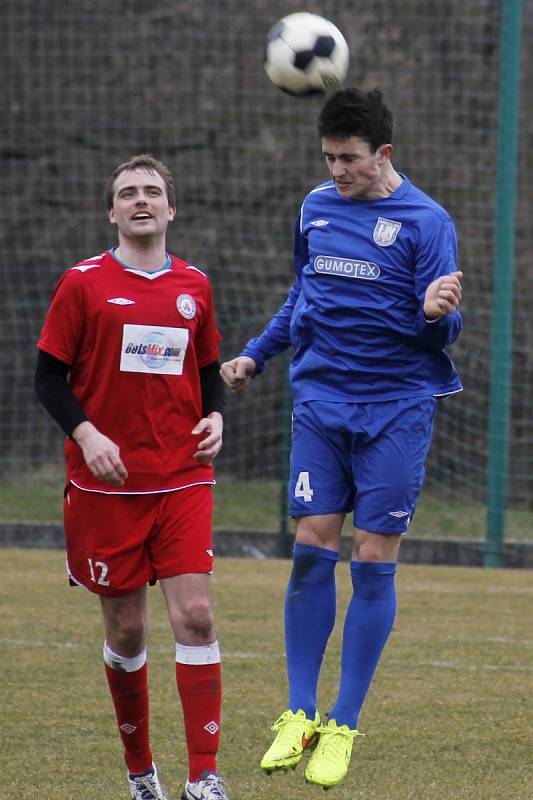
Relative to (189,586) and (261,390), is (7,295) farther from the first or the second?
(189,586)

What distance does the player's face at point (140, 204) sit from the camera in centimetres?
457

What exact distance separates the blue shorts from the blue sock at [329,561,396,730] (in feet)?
0.51

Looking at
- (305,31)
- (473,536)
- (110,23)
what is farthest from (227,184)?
(305,31)

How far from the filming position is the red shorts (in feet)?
14.9

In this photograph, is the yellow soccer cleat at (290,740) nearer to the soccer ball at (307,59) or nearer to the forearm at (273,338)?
the forearm at (273,338)

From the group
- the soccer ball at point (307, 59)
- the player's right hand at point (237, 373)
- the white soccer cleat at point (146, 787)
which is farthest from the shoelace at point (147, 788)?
the soccer ball at point (307, 59)

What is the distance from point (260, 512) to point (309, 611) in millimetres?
7417

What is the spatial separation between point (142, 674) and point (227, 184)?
1176cm

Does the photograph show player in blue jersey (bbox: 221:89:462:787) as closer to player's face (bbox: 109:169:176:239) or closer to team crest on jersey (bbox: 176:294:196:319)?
team crest on jersey (bbox: 176:294:196:319)

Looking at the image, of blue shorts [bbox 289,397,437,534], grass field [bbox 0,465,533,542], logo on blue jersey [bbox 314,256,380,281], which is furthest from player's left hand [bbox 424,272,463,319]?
grass field [bbox 0,465,533,542]

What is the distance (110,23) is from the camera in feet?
52.1

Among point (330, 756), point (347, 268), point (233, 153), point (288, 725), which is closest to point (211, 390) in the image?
point (347, 268)

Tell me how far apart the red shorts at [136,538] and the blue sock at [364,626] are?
22.2 inches

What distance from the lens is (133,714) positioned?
4746mm
